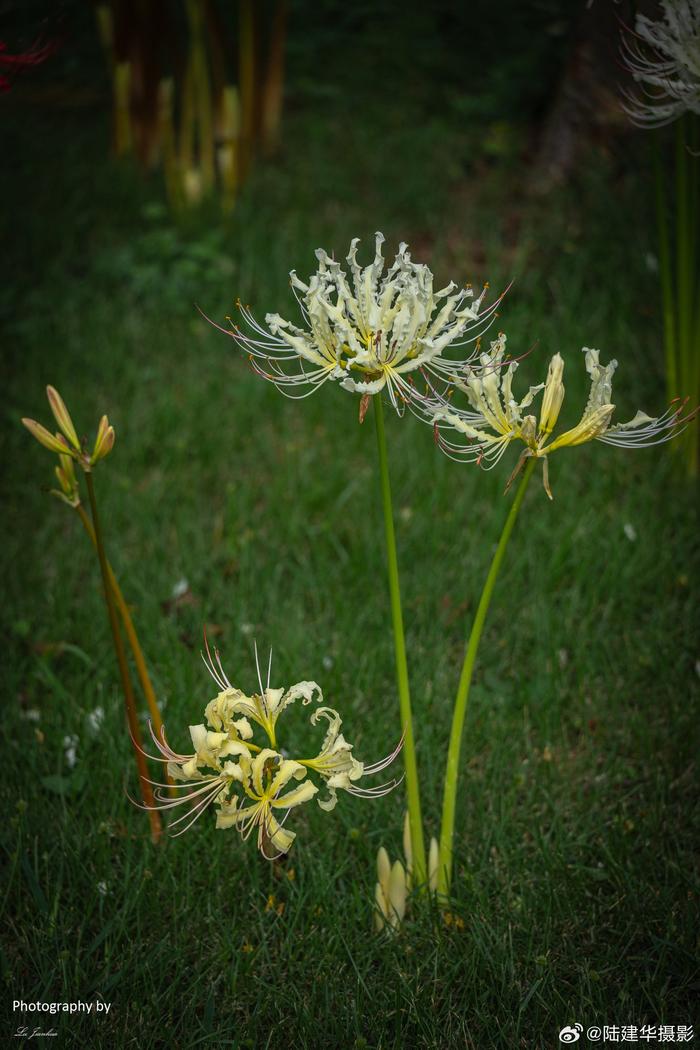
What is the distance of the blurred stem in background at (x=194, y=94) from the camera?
4285mm

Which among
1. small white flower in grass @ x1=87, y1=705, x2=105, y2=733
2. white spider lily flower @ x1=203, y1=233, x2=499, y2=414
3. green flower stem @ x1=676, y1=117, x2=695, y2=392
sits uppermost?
green flower stem @ x1=676, y1=117, x2=695, y2=392

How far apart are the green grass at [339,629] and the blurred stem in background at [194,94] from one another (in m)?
0.19

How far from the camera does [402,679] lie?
176 centimetres

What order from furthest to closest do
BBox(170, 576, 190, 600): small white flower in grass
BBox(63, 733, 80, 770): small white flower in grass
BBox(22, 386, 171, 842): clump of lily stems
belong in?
BBox(170, 576, 190, 600): small white flower in grass → BBox(63, 733, 80, 770): small white flower in grass → BBox(22, 386, 171, 842): clump of lily stems

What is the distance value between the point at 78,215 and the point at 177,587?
95.4 inches

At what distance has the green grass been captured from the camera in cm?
181

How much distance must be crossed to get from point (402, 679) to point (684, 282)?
1.84 metres

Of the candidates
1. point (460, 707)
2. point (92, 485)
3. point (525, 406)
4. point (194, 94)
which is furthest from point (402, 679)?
point (194, 94)

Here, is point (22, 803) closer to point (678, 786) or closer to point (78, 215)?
point (678, 786)

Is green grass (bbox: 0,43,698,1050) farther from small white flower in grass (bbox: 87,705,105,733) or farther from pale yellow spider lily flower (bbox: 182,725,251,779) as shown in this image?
pale yellow spider lily flower (bbox: 182,725,251,779)

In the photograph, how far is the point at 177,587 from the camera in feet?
9.22

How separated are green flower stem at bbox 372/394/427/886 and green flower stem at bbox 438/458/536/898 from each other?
44 millimetres

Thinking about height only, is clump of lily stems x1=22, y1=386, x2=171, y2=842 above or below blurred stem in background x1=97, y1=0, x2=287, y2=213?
below

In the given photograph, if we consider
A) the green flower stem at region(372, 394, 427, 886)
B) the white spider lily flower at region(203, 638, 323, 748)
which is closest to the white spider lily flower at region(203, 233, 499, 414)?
the green flower stem at region(372, 394, 427, 886)
